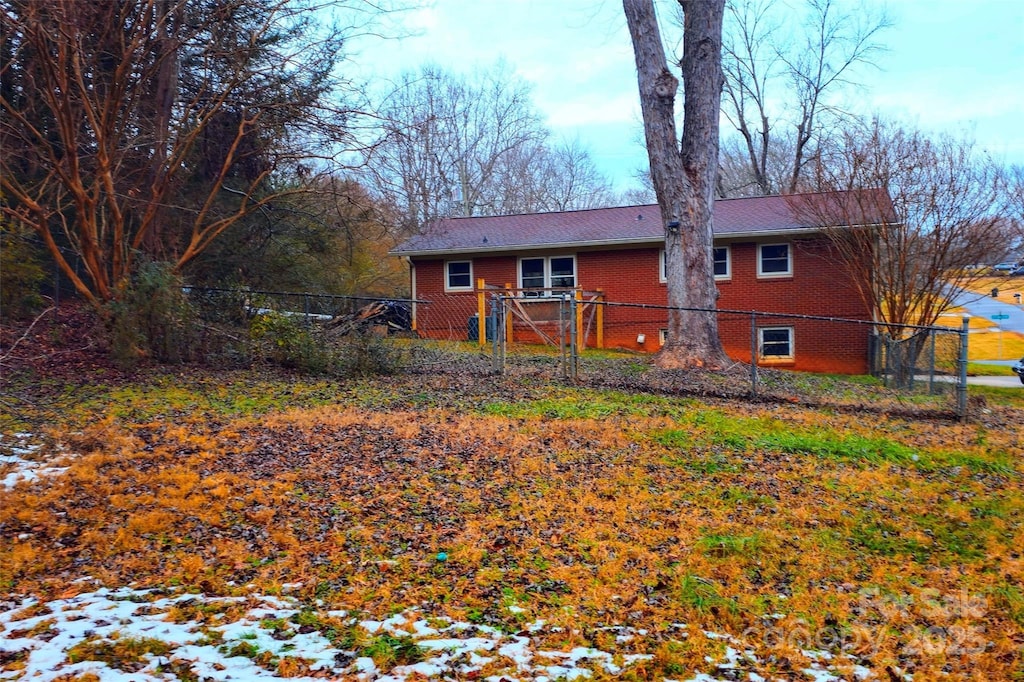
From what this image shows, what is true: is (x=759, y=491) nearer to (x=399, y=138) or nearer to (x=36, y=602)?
(x=36, y=602)

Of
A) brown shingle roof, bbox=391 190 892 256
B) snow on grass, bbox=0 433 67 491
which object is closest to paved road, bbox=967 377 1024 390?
brown shingle roof, bbox=391 190 892 256

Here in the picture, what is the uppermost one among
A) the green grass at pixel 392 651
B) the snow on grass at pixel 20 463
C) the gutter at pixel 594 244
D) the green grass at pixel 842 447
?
the gutter at pixel 594 244

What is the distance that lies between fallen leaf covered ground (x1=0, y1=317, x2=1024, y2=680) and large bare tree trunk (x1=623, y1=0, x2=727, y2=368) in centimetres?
586

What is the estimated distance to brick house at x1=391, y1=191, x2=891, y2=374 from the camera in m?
18.2

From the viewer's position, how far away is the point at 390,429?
7.40 meters

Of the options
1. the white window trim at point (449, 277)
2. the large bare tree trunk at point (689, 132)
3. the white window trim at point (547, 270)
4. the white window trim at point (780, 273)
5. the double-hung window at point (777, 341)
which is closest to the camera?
the large bare tree trunk at point (689, 132)

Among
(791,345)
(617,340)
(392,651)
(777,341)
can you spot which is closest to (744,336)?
(777,341)

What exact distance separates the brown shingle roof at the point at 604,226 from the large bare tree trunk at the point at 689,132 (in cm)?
453

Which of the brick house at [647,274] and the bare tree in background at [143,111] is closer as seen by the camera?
the bare tree in background at [143,111]

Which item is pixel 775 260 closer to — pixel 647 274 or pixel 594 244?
pixel 647 274

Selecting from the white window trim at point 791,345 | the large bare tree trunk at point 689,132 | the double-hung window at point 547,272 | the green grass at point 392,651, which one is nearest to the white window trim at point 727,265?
the white window trim at point 791,345

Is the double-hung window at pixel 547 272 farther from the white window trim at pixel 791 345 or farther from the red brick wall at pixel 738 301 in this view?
the white window trim at pixel 791 345

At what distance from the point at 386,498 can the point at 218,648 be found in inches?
83.7

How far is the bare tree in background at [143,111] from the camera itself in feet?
28.8
